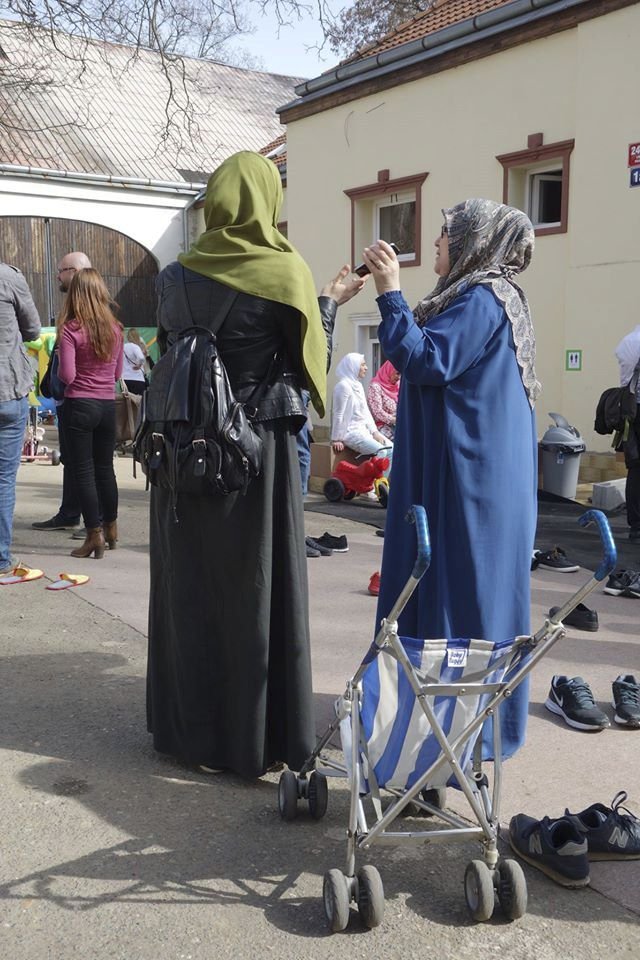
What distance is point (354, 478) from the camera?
33.5 feet

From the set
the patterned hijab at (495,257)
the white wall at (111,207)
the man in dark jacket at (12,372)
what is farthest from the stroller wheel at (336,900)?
the white wall at (111,207)

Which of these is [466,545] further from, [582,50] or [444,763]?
[582,50]

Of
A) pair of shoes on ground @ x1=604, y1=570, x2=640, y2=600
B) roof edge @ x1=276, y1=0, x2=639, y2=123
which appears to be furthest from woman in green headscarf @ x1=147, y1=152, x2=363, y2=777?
roof edge @ x1=276, y1=0, x2=639, y2=123

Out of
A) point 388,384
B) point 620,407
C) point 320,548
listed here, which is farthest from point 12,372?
point 388,384

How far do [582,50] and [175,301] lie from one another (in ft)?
32.1

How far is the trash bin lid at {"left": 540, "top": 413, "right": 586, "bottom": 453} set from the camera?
1049 centimetres

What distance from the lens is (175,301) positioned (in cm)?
330

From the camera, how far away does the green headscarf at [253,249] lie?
3.17 m

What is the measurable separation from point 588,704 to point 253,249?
7.51ft

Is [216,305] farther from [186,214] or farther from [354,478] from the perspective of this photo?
[186,214]

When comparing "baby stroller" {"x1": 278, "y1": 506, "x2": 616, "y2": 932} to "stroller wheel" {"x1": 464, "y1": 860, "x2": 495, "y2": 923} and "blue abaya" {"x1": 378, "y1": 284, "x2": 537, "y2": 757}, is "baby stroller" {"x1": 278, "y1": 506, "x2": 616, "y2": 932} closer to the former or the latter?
"stroller wheel" {"x1": 464, "y1": 860, "x2": 495, "y2": 923}

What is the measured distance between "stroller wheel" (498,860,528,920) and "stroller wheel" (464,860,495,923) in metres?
0.04

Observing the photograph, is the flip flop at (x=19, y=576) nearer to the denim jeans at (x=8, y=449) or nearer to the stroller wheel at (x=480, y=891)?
the denim jeans at (x=8, y=449)

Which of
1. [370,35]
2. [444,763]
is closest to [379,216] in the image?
[370,35]
